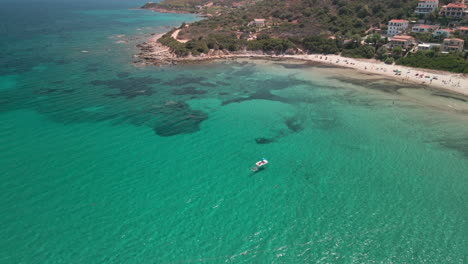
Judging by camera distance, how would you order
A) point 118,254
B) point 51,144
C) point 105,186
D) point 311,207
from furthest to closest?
point 51,144 < point 105,186 < point 311,207 < point 118,254

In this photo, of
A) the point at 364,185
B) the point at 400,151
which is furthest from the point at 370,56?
the point at 364,185

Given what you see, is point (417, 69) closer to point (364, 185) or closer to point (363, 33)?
point (363, 33)

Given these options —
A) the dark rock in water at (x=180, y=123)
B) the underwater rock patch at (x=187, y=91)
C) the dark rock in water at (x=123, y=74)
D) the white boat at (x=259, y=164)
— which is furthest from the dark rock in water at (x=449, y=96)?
the dark rock in water at (x=123, y=74)

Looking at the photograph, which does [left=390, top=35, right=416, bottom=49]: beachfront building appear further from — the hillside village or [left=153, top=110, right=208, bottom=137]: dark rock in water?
[left=153, top=110, right=208, bottom=137]: dark rock in water

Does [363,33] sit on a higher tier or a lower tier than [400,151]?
higher

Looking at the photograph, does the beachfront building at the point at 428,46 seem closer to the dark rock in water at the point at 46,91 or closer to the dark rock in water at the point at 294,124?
the dark rock in water at the point at 294,124

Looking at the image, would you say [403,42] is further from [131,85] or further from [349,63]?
[131,85]

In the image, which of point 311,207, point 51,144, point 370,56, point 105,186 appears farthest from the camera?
point 370,56
